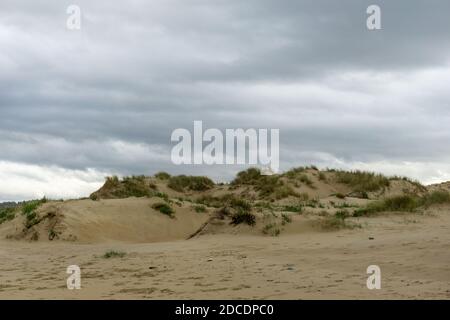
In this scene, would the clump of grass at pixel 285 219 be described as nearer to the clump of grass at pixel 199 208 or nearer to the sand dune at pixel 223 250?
the sand dune at pixel 223 250

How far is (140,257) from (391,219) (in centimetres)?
678

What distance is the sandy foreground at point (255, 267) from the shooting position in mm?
7559

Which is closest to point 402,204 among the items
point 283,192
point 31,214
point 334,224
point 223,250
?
point 334,224

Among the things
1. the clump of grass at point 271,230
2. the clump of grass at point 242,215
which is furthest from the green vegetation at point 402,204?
the clump of grass at point 242,215

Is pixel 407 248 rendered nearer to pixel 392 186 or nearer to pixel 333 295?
pixel 333 295

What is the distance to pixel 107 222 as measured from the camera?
1667 cm

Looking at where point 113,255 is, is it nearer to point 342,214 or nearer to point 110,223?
point 110,223

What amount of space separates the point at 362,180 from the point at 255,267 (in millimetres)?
19585

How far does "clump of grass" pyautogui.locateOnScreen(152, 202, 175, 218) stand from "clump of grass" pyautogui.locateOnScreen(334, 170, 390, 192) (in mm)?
11796

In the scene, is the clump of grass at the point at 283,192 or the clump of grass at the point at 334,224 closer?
the clump of grass at the point at 334,224

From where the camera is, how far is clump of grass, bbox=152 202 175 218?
58.3ft

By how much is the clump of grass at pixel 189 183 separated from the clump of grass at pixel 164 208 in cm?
1124

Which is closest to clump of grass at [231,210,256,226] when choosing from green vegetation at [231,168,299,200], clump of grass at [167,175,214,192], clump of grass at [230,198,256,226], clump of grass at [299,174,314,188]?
clump of grass at [230,198,256,226]
